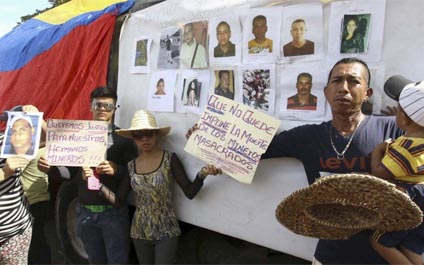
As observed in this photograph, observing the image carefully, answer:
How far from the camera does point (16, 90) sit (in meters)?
4.34

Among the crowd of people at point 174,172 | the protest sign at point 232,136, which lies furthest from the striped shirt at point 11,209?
the protest sign at point 232,136

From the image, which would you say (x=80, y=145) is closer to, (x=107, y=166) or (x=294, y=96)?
(x=107, y=166)

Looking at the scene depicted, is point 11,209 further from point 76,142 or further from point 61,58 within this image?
point 61,58

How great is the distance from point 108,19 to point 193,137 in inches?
62.3

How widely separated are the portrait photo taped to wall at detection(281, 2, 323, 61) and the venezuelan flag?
172 centimetres

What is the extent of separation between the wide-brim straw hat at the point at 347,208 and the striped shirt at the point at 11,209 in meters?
1.68

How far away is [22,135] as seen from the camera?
2.41 meters

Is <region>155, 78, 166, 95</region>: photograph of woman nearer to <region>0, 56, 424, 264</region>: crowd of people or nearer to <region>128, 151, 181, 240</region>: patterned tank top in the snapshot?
<region>0, 56, 424, 264</region>: crowd of people

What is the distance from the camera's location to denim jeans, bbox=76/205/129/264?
290cm

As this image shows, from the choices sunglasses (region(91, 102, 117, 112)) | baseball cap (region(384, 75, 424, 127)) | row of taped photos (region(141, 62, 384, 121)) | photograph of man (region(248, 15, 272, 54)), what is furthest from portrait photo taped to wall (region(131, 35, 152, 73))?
baseball cap (region(384, 75, 424, 127))

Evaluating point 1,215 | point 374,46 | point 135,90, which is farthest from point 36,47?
point 374,46

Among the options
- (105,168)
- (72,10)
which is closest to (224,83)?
(105,168)

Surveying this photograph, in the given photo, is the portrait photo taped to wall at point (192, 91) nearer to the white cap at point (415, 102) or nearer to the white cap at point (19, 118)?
the white cap at point (19, 118)

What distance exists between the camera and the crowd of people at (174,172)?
63.6 inches
